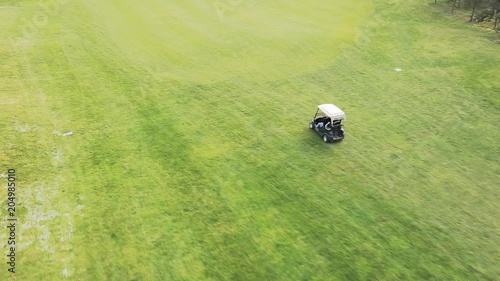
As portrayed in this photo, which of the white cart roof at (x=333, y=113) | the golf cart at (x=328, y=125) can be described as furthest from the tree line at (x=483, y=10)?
the white cart roof at (x=333, y=113)

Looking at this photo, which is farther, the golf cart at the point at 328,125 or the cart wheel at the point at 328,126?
the cart wheel at the point at 328,126

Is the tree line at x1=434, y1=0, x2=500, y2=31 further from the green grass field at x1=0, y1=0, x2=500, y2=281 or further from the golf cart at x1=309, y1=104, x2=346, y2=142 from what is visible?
the golf cart at x1=309, y1=104, x2=346, y2=142

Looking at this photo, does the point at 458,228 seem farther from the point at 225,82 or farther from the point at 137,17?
the point at 137,17

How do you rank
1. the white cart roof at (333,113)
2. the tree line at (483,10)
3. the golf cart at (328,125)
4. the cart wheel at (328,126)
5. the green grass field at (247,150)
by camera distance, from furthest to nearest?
the tree line at (483,10), the cart wheel at (328,126), the golf cart at (328,125), the white cart roof at (333,113), the green grass field at (247,150)

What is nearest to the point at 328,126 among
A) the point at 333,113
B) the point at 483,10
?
the point at 333,113

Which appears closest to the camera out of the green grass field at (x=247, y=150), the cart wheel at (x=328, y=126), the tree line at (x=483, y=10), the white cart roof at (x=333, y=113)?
the green grass field at (x=247, y=150)

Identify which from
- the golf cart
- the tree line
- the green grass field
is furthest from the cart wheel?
the tree line

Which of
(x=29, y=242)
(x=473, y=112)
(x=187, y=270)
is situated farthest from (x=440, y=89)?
(x=29, y=242)

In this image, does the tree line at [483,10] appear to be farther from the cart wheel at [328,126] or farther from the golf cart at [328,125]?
the cart wheel at [328,126]

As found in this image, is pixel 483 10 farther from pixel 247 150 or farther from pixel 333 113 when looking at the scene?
pixel 247 150
